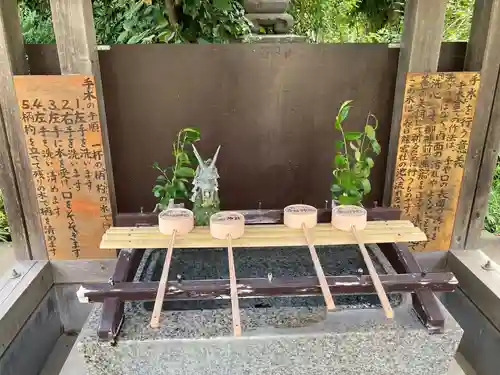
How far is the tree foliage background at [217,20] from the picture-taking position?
11.3 ft

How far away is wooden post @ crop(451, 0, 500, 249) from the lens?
261 centimetres

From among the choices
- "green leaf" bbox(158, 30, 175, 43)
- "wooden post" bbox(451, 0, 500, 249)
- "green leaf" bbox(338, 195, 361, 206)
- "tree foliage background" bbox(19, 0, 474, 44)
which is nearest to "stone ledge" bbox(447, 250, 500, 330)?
"wooden post" bbox(451, 0, 500, 249)

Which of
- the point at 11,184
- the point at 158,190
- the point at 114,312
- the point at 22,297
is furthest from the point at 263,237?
the point at 11,184

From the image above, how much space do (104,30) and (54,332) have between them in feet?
11.0

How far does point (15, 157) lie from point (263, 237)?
5.41ft

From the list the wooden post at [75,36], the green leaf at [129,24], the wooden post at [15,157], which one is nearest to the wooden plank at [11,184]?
the wooden post at [15,157]

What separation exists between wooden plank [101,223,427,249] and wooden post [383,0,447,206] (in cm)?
77

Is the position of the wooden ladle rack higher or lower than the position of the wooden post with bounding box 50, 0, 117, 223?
lower

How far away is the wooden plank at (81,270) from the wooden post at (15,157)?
0.13m

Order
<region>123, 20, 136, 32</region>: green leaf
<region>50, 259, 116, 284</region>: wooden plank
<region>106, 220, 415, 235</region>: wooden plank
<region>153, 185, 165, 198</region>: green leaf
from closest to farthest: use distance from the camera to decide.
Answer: <region>106, 220, 415, 235</region>: wooden plank < <region>153, 185, 165, 198</region>: green leaf < <region>50, 259, 116, 284</region>: wooden plank < <region>123, 20, 136, 32</region>: green leaf

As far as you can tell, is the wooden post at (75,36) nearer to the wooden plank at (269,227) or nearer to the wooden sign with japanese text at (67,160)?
the wooden sign with japanese text at (67,160)

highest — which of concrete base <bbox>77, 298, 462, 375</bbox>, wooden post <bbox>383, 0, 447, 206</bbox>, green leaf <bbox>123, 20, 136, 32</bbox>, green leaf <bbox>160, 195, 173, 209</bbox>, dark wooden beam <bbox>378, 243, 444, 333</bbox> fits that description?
green leaf <bbox>123, 20, 136, 32</bbox>

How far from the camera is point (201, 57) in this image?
272cm

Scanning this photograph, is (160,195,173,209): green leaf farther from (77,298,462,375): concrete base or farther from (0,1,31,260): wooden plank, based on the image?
(0,1,31,260): wooden plank
